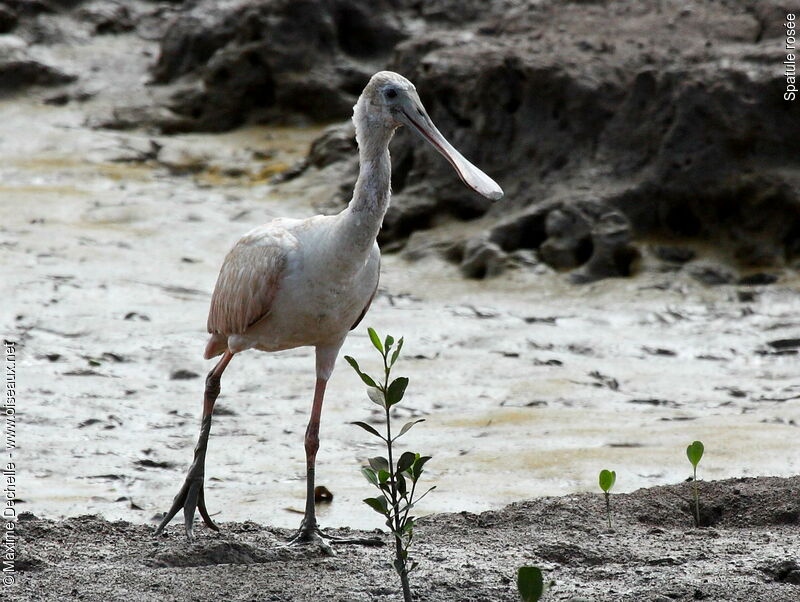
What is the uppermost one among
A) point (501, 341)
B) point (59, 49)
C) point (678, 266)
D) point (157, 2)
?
point (157, 2)

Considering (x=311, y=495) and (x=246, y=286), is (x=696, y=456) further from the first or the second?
(x=246, y=286)

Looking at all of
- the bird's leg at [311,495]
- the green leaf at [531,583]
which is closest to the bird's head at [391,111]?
the bird's leg at [311,495]

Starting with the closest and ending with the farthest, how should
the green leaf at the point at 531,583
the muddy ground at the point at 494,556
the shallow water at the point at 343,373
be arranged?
the green leaf at the point at 531,583
the muddy ground at the point at 494,556
the shallow water at the point at 343,373

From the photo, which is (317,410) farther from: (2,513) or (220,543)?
(2,513)

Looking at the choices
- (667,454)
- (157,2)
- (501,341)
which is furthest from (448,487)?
(157,2)

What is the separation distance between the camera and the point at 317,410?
17.1ft

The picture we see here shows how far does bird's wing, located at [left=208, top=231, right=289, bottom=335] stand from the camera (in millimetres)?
4949

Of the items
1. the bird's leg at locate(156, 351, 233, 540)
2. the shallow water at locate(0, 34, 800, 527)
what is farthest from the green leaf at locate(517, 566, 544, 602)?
the shallow water at locate(0, 34, 800, 527)

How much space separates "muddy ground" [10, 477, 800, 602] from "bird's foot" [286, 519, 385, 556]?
7 cm

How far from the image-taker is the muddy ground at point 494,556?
3.78 metres

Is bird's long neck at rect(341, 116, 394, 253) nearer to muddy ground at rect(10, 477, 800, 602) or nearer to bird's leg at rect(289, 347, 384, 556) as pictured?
bird's leg at rect(289, 347, 384, 556)

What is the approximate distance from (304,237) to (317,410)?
732mm

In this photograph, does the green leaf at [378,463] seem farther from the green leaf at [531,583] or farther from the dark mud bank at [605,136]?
the dark mud bank at [605,136]

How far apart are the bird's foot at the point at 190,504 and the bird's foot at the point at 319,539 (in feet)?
1.08
